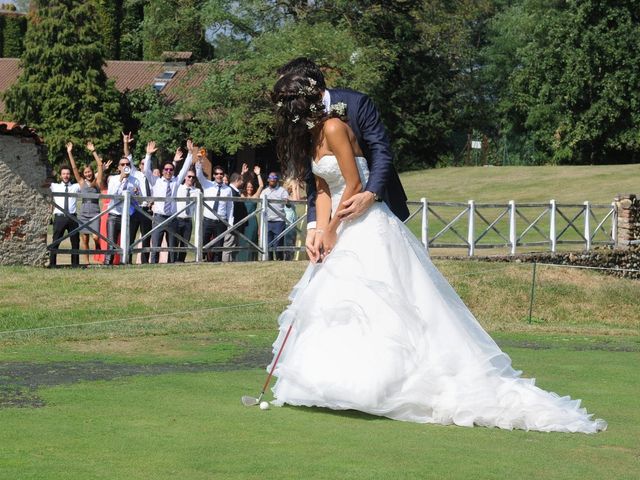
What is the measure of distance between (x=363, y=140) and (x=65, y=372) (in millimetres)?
3362

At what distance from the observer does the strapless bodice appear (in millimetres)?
7363

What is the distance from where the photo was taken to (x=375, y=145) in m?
7.39

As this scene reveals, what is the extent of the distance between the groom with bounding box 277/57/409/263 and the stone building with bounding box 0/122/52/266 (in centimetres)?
1199

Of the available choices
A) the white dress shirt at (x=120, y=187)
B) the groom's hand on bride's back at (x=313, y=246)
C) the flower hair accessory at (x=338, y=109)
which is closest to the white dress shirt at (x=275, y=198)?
the white dress shirt at (x=120, y=187)

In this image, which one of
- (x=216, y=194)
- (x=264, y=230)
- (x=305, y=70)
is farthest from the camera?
(x=264, y=230)

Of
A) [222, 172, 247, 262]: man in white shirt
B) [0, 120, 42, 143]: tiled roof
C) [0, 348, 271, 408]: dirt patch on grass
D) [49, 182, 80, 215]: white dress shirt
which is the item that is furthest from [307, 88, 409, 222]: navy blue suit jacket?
[222, 172, 247, 262]: man in white shirt

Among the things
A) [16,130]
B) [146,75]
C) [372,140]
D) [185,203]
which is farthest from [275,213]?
[146,75]

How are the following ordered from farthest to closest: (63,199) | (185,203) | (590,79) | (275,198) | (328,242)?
(590,79)
(275,198)
(185,203)
(63,199)
(328,242)

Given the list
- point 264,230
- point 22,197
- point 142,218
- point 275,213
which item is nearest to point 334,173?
point 22,197

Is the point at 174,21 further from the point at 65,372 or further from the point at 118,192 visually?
the point at 65,372

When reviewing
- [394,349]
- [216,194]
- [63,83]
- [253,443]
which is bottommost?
[253,443]

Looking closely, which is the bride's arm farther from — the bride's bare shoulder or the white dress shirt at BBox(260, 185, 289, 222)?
the white dress shirt at BBox(260, 185, 289, 222)

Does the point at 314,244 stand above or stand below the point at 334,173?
below

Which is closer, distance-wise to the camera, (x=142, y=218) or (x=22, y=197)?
(x=22, y=197)
